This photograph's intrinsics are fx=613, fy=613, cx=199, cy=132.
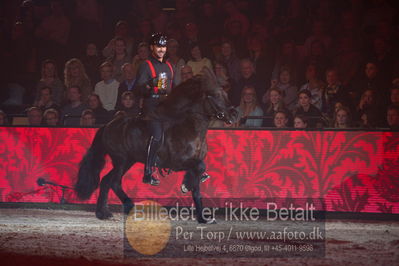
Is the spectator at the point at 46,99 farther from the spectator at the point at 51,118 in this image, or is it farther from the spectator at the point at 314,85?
the spectator at the point at 314,85

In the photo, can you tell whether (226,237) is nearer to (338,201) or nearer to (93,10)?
(338,201)

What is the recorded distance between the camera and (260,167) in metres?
10.3

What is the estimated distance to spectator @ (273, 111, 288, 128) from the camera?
406 inches

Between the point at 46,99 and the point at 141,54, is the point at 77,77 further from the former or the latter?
the point at 141,54

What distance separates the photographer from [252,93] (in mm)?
10641

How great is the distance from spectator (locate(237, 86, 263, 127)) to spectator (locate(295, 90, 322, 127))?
70 cm

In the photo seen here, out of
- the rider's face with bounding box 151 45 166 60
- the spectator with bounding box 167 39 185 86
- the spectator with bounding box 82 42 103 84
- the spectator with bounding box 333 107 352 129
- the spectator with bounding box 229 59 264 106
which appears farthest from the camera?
the spectator with bounding box 82 42 103 84

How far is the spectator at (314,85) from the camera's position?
34.4ft

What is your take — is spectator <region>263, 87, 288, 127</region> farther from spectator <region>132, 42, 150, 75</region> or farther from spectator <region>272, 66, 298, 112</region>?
spectator <region>132, 42, 150, 75</region>

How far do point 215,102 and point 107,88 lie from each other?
3.46 m

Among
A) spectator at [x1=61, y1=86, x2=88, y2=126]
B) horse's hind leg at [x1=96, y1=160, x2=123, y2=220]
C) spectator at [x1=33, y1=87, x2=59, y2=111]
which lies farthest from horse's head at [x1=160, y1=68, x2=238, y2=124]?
spectator at [x1=33, y1=87, x2=59, y2=111]

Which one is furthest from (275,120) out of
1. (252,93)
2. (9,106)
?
(9,106)

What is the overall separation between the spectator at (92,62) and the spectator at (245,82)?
107 inches

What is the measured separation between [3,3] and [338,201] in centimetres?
804
